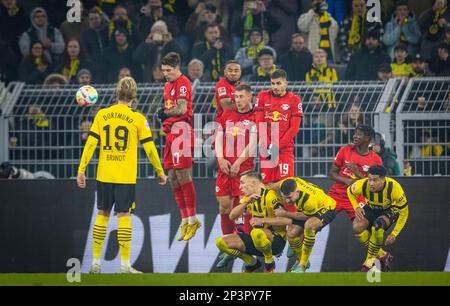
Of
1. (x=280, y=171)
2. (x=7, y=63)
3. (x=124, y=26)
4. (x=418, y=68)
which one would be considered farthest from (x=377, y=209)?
(x=7, y=63)

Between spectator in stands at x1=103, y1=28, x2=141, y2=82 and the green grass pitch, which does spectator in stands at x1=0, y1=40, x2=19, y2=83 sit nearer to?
spectator in stands at x1=103, y1=28, x2=141, y2=82

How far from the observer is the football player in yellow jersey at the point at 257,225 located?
13.6m

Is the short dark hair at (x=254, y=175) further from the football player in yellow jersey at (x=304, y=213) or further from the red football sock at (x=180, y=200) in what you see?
the red football sock at (x=180, y=200)

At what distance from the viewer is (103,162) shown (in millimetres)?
12844

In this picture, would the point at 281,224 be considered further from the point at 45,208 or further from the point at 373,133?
the point at 45,208

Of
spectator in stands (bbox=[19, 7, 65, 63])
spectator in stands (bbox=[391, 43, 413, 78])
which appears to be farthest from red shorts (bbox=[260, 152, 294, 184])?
spectator in stands (bbox=[19, 7, 65, 63])

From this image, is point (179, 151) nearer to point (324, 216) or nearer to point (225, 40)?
point (324, 216)

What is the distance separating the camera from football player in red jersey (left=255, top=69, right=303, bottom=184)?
14.0m

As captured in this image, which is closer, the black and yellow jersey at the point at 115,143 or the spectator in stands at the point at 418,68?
the black and yellow jersey at the point at 115,143

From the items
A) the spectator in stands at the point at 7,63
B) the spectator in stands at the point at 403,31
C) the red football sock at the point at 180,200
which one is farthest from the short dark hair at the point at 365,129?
the spectator in stands at the point at 7,63

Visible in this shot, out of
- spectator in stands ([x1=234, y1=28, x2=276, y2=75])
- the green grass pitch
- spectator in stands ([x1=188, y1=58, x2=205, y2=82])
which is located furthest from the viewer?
spectator in stands ([x1=234, y1=28, x2=276, y2=75])

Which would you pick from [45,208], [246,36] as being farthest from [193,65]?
[45,208]

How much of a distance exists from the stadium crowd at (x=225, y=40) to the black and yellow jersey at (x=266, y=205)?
2.91 meters

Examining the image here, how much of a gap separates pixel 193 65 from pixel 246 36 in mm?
1451
